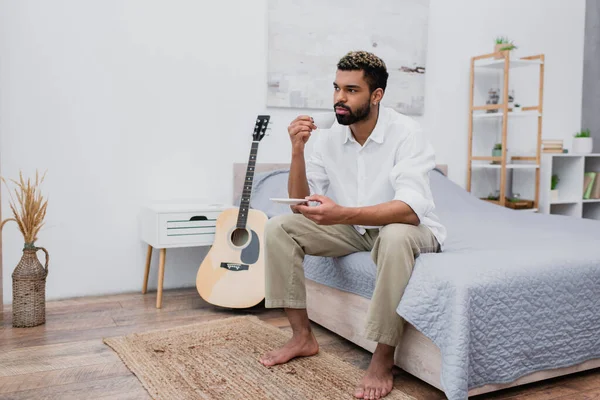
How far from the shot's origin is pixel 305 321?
199cm

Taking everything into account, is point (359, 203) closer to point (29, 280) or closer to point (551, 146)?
point (29, 280)

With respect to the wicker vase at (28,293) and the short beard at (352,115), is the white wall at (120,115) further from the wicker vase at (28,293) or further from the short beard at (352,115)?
the short beard at (352,115)

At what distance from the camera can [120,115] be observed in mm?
2836

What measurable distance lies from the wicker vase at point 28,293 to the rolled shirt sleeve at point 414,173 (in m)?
1.45

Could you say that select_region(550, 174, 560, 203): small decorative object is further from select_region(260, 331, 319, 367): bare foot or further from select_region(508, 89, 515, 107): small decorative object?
select_region(260, 331, 319, 367): bare foot

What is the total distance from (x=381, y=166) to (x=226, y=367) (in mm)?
821

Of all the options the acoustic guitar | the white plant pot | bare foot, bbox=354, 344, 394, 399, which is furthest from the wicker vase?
the white plant pot

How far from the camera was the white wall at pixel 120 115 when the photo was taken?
265cm

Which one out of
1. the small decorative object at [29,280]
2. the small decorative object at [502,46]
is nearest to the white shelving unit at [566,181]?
the small decorative object at [502,46]

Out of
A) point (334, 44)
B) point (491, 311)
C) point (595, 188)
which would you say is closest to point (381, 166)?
point (491, 311)

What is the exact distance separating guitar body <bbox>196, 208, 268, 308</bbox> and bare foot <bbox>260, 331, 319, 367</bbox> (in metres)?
0.56

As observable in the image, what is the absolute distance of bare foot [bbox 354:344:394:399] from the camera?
1655 millimetres

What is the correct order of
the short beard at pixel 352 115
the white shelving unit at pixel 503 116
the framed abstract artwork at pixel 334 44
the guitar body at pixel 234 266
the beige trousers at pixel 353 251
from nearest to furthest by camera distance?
the beige trousers at pixel 353 251
the short beard at pixel 352 115
the guitar body at pixel 234 266
the framed abstract artwork at pixel 334 44
the white shelving unit at pixel 503 116

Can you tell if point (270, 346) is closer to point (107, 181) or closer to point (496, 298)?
point (496, 298)
